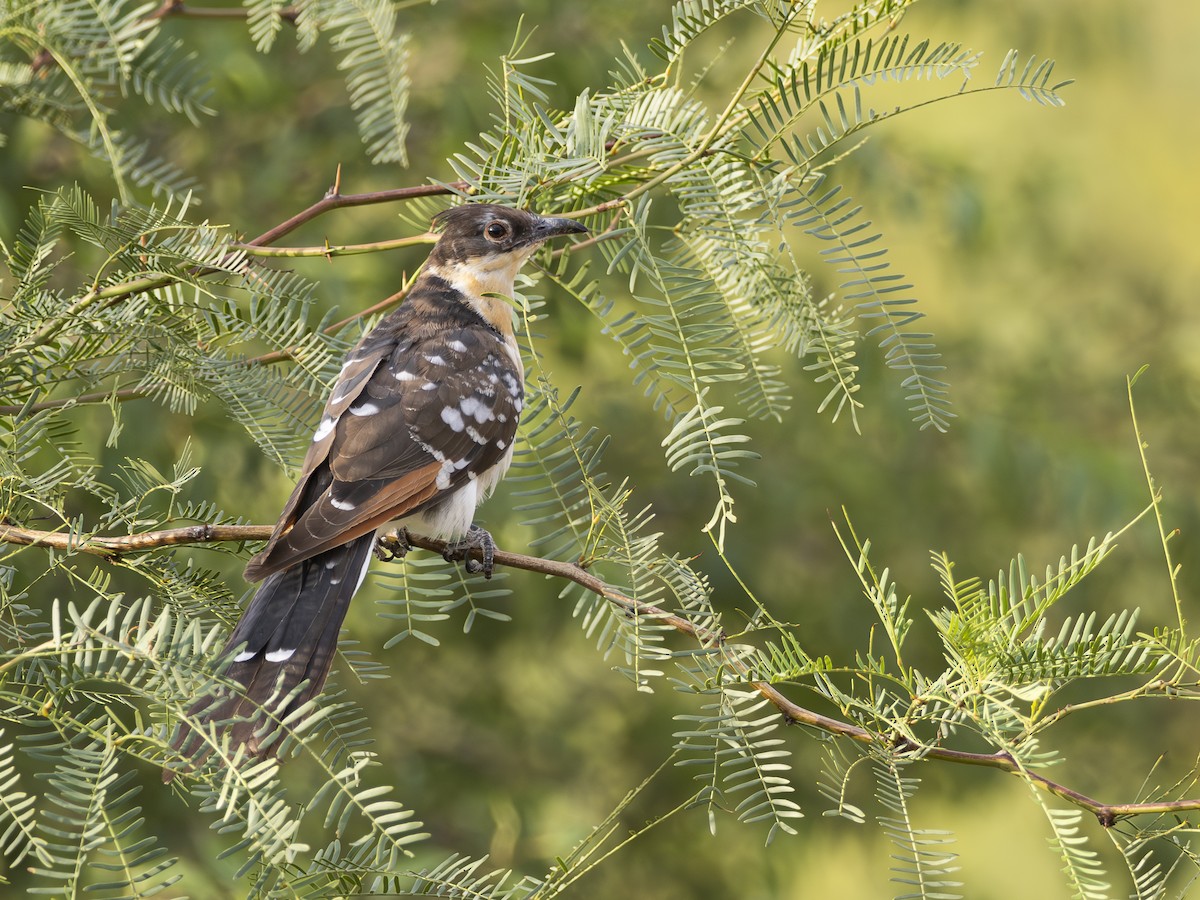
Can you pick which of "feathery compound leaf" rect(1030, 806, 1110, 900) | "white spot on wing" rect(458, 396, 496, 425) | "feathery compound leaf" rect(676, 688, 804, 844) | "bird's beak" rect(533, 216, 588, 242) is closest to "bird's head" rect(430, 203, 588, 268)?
"bird's beak" rect(533, 216, 588, 242)

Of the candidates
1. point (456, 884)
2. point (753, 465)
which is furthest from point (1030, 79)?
point (753, 465)

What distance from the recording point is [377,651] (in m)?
5.75

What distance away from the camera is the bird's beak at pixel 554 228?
3033 millimetres

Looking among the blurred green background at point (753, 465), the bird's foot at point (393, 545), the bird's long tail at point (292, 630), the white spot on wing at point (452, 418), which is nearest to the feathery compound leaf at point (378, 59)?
the white spot on wing at point (452, 418)

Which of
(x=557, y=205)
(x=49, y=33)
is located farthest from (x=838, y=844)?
(x=49, y=33)

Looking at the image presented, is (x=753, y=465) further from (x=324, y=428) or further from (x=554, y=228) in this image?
(x=324, y=428)

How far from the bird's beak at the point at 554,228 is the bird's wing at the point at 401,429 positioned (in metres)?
0.44

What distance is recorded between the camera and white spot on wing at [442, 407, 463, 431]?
10.8ft

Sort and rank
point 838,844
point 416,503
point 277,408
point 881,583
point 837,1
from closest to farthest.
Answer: point 881,583 < point 277,408 < point 416,503 < point 838,844 < point 837,1

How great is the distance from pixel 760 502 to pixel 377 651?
189 centimetres

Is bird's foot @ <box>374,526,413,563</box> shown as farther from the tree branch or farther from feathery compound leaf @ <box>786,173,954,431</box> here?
feathery compound leaf @ <box>786,173,954,431</box>

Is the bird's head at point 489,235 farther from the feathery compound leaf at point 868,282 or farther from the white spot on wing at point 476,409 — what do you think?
the feathery compound leaf at point 868,282

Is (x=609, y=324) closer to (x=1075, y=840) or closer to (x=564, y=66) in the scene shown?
(x=1075, y=840)

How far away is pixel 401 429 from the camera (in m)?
3.20
